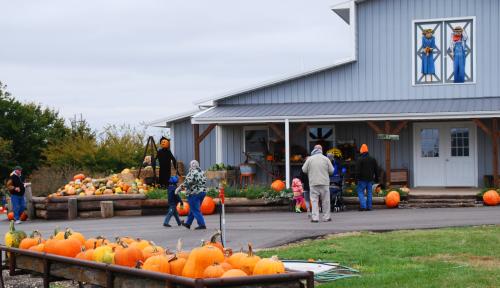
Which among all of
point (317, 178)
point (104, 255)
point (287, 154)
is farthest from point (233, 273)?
point (287, 154)

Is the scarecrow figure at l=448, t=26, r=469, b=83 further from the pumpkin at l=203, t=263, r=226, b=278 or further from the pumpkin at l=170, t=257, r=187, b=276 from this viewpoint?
the pumpkin at l=203, t=263, r=226, b=278

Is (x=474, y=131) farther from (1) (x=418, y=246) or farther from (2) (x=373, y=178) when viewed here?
(1) (x=418, y=246)

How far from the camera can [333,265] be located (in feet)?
38.1

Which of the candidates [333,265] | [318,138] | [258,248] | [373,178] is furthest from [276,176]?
[333,265]

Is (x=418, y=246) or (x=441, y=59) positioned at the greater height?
(x=441, y=59)

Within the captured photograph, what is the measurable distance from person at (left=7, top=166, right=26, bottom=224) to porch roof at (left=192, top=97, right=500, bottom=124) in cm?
601

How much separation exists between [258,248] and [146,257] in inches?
266

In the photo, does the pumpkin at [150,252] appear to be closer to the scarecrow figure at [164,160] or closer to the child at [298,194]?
the child at [298,194]

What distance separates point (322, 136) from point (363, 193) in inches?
237

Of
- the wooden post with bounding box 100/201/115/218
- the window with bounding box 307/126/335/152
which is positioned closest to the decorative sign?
the window with bounding box 307/126/335/152

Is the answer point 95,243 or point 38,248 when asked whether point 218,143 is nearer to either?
point 38,248

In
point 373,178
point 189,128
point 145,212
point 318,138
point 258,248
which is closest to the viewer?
point 258,248

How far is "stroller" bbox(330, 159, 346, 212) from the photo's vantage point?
2325cm

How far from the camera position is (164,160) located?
27375mm
